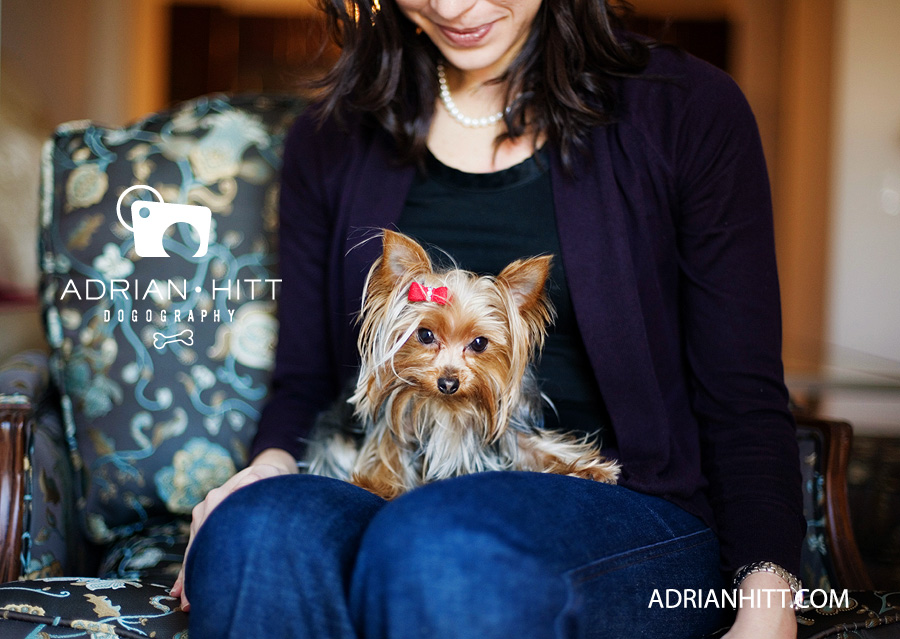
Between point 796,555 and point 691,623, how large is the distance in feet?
0.64

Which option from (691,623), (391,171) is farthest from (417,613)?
(391,171)

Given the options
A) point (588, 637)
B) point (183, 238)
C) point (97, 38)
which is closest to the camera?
point (588, 637)

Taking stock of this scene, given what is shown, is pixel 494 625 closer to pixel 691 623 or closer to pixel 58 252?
pixel 691 623

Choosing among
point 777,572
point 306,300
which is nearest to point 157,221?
point 306,300

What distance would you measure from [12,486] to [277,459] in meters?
0.52

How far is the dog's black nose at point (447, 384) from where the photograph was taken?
4.26 ft

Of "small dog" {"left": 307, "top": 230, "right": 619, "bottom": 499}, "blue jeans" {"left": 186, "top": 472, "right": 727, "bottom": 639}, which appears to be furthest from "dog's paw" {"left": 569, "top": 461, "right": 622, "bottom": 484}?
"blue jeans" {"left": 186, "top": 472, "right": 727, "bottom": 639}

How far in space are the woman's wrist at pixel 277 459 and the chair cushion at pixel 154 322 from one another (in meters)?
0.36

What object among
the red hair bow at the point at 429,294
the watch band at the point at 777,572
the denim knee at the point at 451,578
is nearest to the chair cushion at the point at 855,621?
the watch band at the point at 777,572

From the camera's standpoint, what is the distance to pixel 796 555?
49.9 inches

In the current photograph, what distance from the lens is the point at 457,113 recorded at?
1.59 metres

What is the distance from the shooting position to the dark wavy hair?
144cm

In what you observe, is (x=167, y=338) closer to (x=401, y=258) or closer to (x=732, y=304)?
(x=401, y=258)

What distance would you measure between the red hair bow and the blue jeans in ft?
1.00
